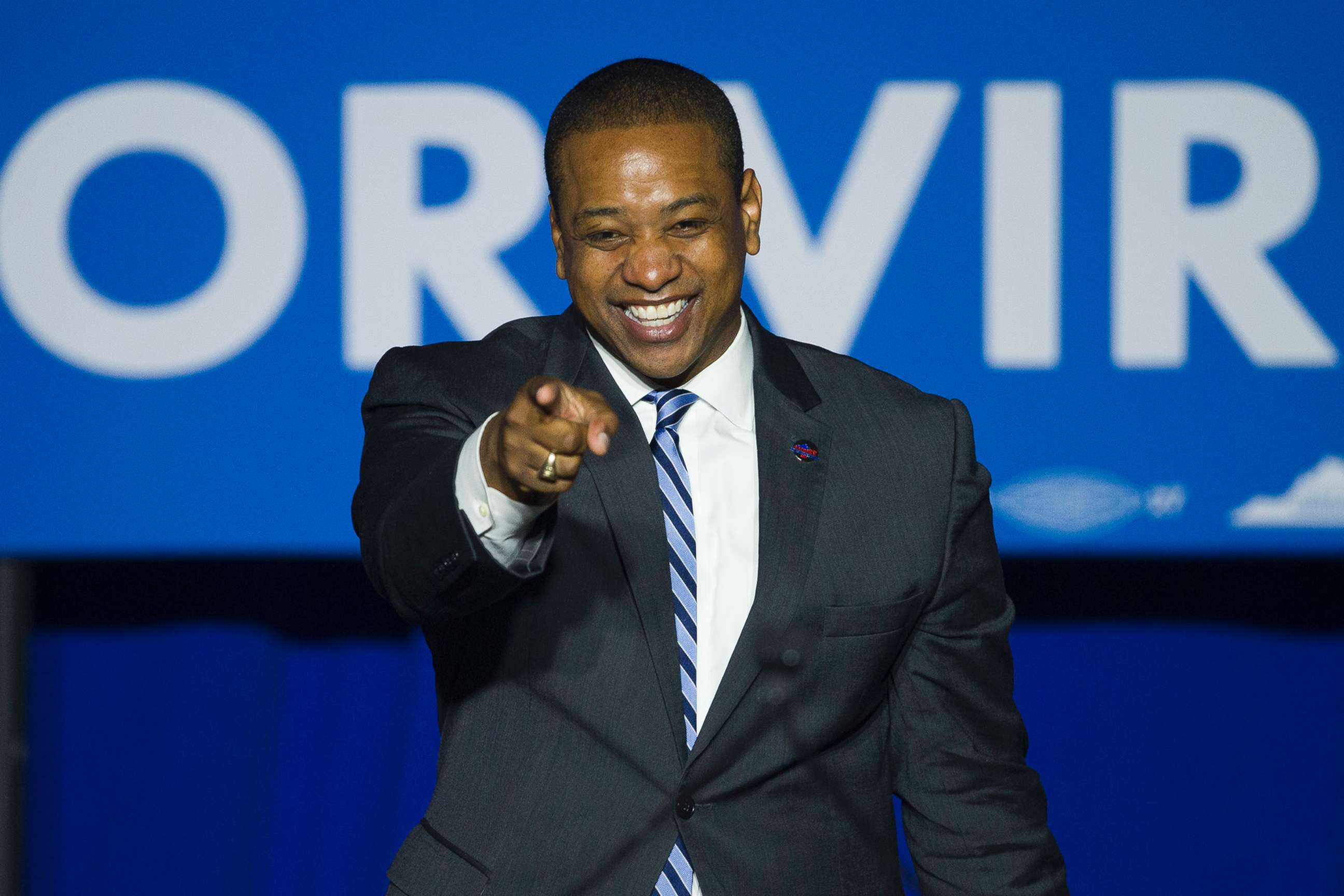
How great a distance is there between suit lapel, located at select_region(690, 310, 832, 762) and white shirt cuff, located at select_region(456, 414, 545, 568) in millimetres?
275

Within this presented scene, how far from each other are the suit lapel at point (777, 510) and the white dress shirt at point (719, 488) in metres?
0.02

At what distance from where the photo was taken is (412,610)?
1234 millimetres

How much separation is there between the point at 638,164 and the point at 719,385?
25 cm

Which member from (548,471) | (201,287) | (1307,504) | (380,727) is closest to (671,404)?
(548,471)

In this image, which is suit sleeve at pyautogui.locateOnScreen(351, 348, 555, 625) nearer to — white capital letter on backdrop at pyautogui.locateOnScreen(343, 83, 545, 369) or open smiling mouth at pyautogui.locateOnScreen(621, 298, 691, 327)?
open smiling mouth at pyautogui.locateOnScreen(621, 298, 691, 327)

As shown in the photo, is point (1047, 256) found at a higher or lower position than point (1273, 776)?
higher

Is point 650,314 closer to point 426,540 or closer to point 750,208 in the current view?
point 750,208

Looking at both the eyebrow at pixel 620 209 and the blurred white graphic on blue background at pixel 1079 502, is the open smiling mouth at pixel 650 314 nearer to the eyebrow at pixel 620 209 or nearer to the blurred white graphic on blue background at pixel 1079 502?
the eyebrow at pixel 620 209

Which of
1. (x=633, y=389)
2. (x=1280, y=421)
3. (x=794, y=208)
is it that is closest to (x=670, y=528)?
(x=633, y=389)

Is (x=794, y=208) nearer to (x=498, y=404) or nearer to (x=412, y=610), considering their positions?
(x=498, y=404)

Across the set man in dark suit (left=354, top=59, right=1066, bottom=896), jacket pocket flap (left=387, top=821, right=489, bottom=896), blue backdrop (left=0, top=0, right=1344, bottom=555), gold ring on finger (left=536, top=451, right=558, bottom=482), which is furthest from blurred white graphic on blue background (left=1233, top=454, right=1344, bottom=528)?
gold ring on finger (left=536, top=451, right=558, bottom=482)

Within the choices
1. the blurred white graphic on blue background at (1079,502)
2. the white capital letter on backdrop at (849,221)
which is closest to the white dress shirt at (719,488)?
the white capital letter on backdrop at (849,221)

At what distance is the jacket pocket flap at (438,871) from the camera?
1.36m

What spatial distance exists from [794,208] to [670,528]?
1204 millimetres
